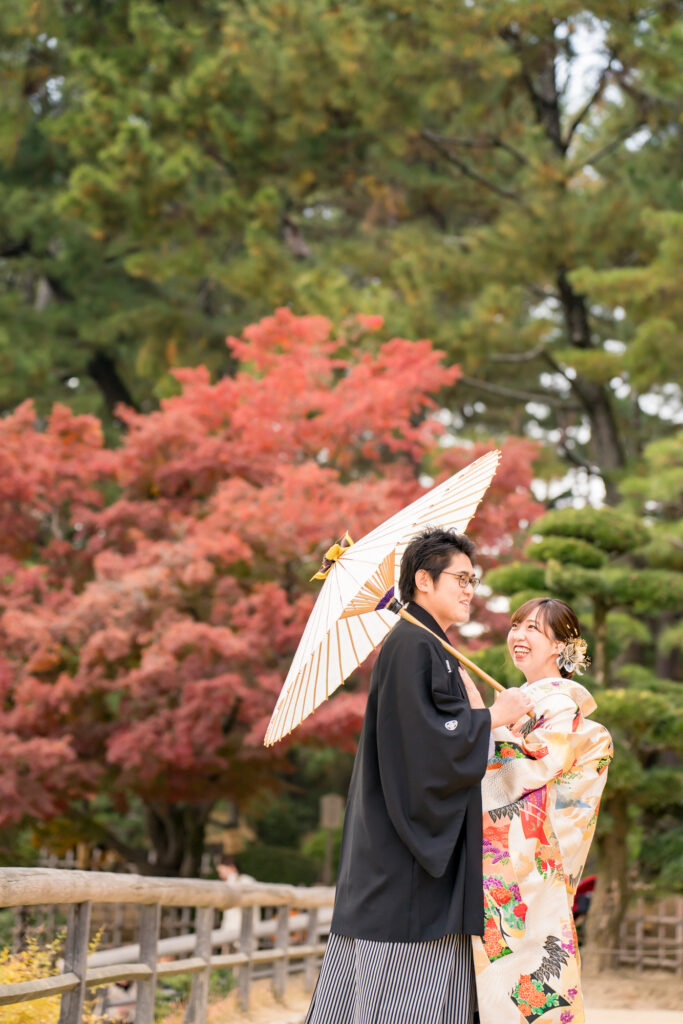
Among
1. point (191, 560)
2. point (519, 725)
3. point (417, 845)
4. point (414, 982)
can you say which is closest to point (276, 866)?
point (191, 560)

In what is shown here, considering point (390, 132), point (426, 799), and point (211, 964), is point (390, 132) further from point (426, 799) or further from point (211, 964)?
point (426, 799)

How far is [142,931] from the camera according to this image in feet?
13.0

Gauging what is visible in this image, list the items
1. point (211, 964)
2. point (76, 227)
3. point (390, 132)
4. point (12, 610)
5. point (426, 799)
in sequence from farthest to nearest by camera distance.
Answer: point (76, 227)
point (390, 132)
point (12, 610)
point (211, 964)
point (426, 799)

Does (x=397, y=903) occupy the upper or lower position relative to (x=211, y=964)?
upper

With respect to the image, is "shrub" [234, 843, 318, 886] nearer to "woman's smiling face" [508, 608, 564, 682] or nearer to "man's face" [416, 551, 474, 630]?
"woman's smiling face" [508, 608, 564, 682]

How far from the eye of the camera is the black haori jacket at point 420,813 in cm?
260

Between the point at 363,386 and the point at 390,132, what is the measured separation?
3.65 m

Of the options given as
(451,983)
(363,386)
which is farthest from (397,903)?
(363,386)

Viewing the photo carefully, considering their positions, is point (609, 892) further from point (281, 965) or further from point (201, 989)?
point (201, 989)

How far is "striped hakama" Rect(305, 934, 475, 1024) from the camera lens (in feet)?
8.57

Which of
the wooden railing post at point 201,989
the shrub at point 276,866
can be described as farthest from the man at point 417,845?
the shrub at point 276,866

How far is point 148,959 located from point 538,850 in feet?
5.33

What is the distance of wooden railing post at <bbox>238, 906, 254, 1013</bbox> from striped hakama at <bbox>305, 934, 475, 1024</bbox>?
2.86m

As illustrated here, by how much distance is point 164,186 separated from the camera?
1230cm
